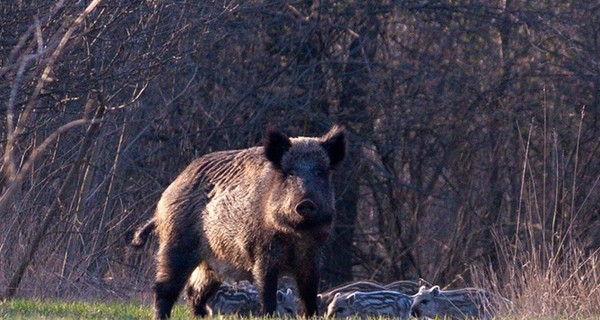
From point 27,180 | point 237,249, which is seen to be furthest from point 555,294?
point 27,180

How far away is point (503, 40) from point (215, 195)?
9149 mm

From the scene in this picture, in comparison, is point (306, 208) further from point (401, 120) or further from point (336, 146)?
point (401, 120)

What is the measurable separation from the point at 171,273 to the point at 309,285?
1.15 metres

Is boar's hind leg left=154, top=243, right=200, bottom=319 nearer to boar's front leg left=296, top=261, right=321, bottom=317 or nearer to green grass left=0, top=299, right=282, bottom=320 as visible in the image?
green grass left=0, top=299, right=282, bottom=320

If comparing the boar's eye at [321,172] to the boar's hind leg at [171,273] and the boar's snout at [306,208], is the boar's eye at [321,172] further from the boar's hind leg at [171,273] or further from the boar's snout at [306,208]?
the boar's hind leg at [171,273]

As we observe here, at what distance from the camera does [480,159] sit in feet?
59.0

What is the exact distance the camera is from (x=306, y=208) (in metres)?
8.27

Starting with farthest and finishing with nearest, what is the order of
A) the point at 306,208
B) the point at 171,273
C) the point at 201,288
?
the point at 201,288 < the point at 171,273 < the point at 306,208

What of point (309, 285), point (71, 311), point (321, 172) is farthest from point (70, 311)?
point (321, 172)

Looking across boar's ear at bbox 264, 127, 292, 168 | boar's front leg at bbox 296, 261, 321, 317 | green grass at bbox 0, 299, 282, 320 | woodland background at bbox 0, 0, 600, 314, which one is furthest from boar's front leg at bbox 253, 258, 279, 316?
woodland background at bbox 0, 0, 600, 314

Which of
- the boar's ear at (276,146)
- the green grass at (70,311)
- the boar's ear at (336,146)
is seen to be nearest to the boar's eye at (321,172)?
the boar's ear at (336,146)

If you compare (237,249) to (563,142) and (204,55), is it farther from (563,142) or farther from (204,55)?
(563,142)

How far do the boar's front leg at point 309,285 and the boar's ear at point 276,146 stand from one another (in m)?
0.84

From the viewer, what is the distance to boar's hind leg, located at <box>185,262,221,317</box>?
9.56m
